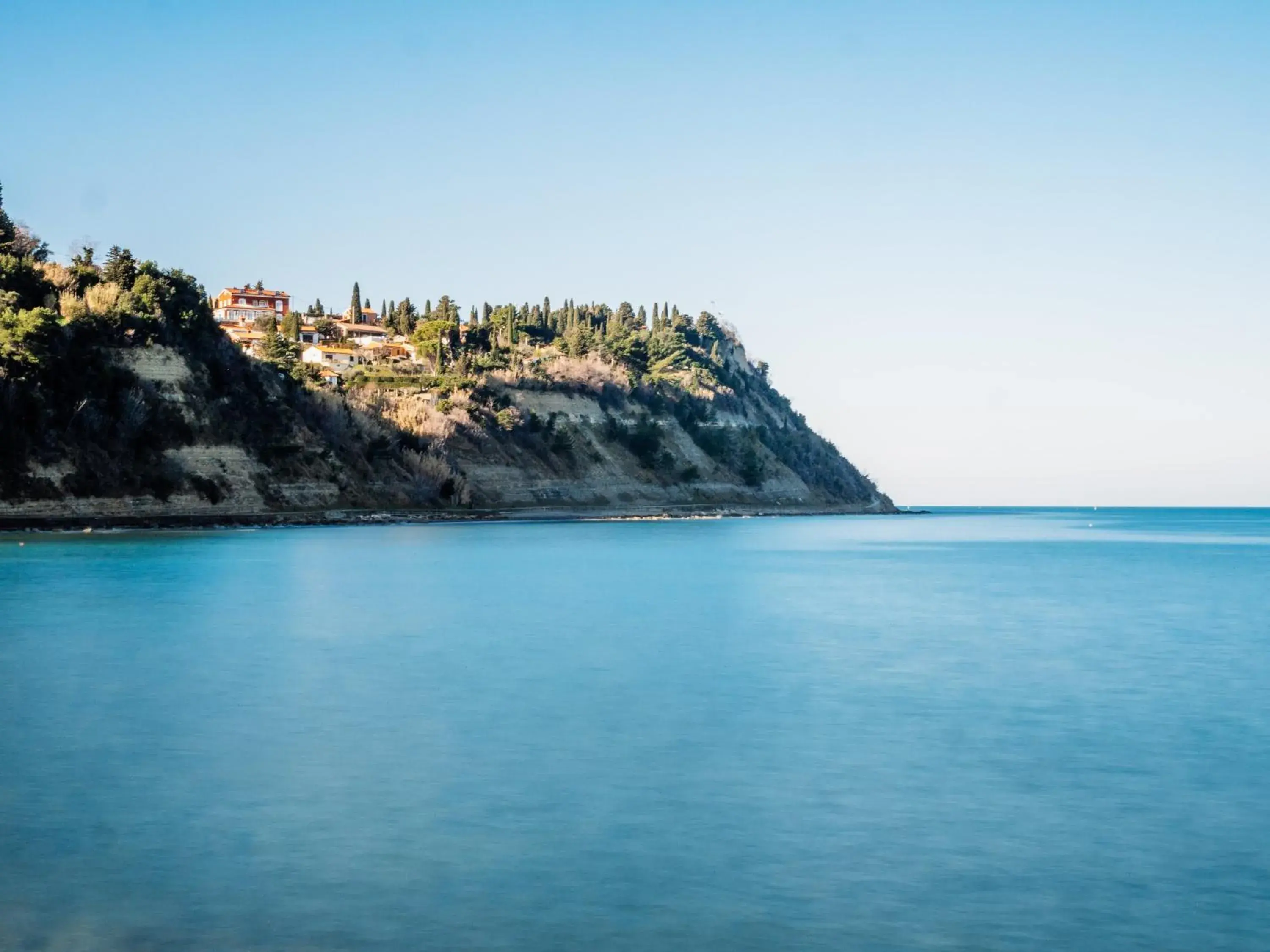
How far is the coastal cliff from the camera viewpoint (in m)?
46.7

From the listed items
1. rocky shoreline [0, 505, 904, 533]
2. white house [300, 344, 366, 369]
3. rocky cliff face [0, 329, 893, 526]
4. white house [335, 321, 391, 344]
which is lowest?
rocky shoreline [0, 505, 904, 533]

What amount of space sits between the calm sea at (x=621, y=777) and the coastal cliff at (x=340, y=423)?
2364 cm

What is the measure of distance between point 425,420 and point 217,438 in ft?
60.4

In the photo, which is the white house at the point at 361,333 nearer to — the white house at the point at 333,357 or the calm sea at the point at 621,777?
the white house at the point at 333,357

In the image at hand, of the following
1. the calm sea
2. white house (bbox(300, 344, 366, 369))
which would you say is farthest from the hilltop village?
the calm sea

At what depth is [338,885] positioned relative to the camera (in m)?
6.80

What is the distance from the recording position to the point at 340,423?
204 feet

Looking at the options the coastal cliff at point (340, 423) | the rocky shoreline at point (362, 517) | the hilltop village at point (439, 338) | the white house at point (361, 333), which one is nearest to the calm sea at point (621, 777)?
the rocky shoreline at point (362, 517)

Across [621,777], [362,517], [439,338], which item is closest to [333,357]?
[439,338]

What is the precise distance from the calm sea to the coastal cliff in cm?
2364

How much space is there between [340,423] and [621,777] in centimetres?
5453

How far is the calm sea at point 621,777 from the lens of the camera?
6.43 m

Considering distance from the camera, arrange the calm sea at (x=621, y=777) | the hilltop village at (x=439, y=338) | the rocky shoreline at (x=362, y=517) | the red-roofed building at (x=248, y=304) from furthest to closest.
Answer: the red-roofed building at (x=248, y=304), the hilltop village at (x=439, y=338), the rocky shoreline at (x=362, y=517), the calm sea at (x=621, y=777)

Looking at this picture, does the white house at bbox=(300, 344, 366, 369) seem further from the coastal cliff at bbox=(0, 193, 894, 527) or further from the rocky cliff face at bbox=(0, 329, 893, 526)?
the rocky cliff face at bbox=(0, 329, 893, 526)
